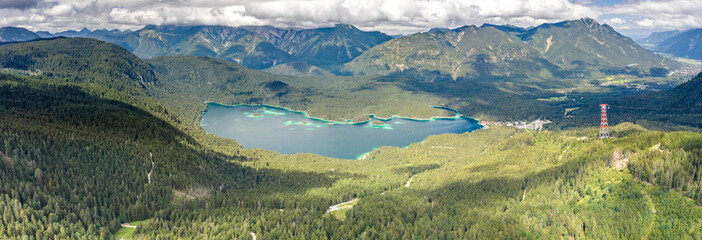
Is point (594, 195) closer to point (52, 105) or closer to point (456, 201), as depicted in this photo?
point (456, 201)

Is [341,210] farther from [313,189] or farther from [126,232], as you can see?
[126,232]

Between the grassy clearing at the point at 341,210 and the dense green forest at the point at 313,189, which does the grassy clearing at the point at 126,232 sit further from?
the grassy clearing at the point at 341,210

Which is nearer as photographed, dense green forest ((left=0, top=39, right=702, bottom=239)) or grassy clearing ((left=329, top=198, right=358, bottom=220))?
dense green forest ((left=0, top=39, right=702, bottom=239))

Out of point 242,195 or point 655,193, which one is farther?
point 242,195

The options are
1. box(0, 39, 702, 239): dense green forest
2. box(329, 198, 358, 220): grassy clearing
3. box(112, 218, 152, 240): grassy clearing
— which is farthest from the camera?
box(329, 198, 358, 220): grassy clearing

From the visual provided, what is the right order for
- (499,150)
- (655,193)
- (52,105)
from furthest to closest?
1. (499,150)
2. (52,105)
3. (655,193)

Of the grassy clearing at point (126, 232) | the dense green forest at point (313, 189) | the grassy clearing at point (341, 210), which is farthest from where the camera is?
the grassy clearing at point (341, 210)

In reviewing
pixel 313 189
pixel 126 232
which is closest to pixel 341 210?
pixel 313 189

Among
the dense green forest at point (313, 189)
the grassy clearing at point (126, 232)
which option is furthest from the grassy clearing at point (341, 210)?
the grassy clearing at point (126, 232)

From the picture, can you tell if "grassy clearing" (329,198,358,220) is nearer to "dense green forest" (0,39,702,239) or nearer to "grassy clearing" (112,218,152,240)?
"dense green forest" (0,39,702,239)

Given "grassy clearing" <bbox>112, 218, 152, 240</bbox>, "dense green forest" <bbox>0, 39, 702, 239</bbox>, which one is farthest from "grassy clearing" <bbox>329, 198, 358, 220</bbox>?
"grassy clearing" <bbox>112, 218, 152, 240</bbox>

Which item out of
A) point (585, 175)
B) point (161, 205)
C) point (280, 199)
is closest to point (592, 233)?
point (585, 175)
